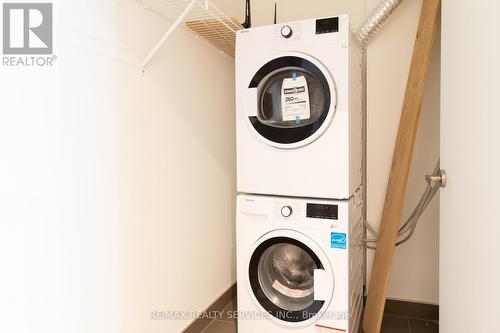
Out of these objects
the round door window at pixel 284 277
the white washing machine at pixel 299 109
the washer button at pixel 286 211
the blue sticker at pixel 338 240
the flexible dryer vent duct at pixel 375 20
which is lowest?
the round door window at pixel 284 277

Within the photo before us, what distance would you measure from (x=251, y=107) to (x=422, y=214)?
1.35 m

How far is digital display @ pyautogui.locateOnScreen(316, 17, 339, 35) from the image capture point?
162cm

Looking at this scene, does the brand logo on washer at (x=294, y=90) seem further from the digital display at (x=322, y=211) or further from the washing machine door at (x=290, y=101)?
the digital display at (x=322, y=211)

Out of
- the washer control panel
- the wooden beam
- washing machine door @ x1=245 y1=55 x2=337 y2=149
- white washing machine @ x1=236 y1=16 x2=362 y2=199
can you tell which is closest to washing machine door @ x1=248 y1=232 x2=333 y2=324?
white washing machine @ x1=236 y1=16 x2=362 y2=199

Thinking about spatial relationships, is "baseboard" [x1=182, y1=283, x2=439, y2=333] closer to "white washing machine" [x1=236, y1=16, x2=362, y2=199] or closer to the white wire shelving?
"white washing machine" [x1=236, y1=16, x2=362, y2=199]

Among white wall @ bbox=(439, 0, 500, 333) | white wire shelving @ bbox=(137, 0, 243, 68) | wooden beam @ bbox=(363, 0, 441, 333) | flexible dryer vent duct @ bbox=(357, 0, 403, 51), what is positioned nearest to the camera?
white wall @ bbox=(439, 0, 500, 333)

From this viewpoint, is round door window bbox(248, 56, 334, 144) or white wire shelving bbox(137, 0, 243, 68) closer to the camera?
white wire shelving bbox(137, 0, 243, 68)

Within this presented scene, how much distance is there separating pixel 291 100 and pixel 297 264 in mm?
918

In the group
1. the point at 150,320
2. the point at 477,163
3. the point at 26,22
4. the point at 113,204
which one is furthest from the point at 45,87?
the point at 477,163

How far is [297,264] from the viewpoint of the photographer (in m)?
1.87

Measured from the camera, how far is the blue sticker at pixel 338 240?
1617 millimetres

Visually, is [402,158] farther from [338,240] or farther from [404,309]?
[404,309]

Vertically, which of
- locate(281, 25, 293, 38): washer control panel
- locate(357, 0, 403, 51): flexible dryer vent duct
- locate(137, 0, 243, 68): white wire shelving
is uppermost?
locate(357, 0, 403, 51): flexible dryer vent duct

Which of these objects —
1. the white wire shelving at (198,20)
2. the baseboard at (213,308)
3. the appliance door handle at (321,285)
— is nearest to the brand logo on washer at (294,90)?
the white wire shelving at (198,20)
